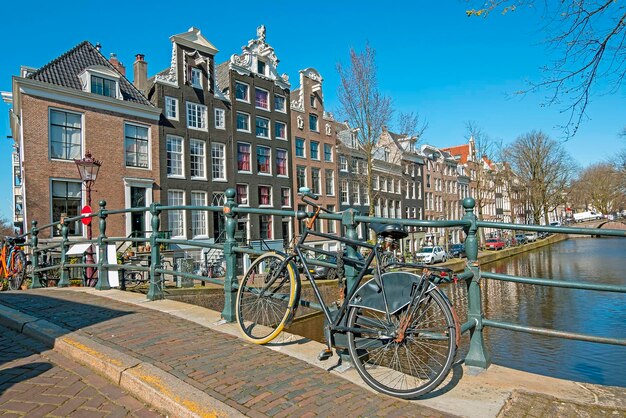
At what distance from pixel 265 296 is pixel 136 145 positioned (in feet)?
70.5

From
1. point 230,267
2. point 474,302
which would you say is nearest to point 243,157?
point 230,267

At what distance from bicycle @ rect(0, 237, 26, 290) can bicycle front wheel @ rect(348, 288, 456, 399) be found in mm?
9869

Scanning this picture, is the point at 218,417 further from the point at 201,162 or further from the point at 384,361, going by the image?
the point at 201,162

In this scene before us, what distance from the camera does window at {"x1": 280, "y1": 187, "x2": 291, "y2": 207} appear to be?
101 feet

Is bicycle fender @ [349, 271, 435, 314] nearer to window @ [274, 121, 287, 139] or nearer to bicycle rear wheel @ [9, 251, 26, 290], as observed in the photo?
bicycle rear wheel @ [9, 251, 26, 290]

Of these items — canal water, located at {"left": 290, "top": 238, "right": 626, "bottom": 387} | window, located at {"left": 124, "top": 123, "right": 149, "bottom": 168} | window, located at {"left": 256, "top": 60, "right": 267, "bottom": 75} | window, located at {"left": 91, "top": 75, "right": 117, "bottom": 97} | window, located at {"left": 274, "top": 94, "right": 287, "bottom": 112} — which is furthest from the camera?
window, located at {"left": 274, "top": 94, "right": 287, "bottom": 112}

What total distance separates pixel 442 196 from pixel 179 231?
125 ft

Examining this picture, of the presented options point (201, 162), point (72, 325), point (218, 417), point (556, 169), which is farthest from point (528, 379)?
point (556, 169)

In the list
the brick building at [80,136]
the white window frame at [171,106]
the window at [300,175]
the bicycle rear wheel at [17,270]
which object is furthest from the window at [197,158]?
the bicycle rear wheel at [17,270]

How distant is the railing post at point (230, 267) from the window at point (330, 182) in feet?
96.9

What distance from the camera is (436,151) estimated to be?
52750 mm

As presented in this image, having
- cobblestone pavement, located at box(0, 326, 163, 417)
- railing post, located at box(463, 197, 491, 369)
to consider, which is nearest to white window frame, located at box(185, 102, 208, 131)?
cobblestone pavement, located at box(0, 326, 163, 417)

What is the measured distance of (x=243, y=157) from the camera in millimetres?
28219

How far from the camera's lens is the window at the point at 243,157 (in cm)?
2792
